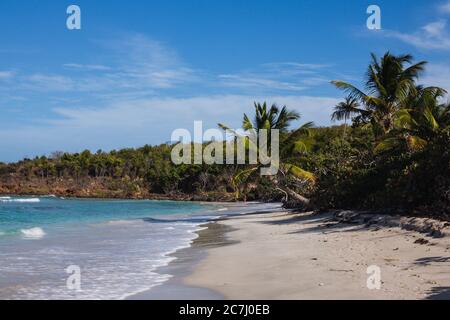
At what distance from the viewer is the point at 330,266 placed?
895 cm

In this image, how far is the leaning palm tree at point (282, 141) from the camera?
24.7 meters

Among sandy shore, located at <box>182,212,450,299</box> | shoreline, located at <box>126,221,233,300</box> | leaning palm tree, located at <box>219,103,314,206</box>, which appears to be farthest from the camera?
leaning palm tree, located at <box>219,103,314,206</box>

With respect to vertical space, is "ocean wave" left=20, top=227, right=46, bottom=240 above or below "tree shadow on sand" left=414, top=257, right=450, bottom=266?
below

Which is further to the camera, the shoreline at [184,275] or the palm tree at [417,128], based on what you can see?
the palm tree at [417,128]

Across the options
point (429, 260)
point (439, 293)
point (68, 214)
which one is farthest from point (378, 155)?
point (68, 214)

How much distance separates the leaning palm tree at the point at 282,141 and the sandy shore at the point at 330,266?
10500 mm

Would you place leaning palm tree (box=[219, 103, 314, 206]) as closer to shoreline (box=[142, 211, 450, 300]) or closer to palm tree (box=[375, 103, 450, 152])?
palm tree (box=[375, 103, 450, 152])

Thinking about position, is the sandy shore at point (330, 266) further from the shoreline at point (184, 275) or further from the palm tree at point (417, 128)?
the palm tree at point (417, 128)

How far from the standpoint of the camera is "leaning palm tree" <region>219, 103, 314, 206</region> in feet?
81.0

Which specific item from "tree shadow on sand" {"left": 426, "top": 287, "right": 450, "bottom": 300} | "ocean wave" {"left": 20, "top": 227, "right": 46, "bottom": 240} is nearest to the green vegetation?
"tree shadow on sand" {"left": 426, "top": 287, "right": 450, "bottom": 300}

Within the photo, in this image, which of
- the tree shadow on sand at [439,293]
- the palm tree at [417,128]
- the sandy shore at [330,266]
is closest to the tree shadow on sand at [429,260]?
the sandy shore at [330,266]

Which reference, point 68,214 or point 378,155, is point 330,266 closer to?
point 378,155
